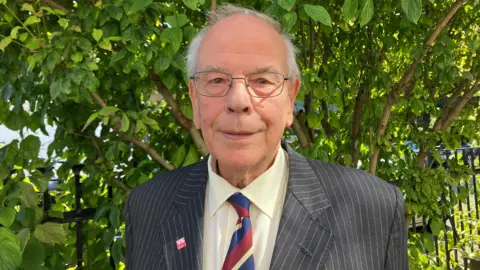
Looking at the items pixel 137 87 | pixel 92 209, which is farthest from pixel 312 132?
pixel 92 209

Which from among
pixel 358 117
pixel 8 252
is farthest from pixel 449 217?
pixel 8 252

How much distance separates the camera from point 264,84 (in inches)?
61.9

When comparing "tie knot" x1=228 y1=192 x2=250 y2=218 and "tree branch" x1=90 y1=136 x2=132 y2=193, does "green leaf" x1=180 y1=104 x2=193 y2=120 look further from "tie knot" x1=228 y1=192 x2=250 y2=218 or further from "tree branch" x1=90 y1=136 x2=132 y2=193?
"tie knot" x1=228 y1=192 x2=250 y2=218

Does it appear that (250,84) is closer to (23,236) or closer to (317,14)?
(317,14)

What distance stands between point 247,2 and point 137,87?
67 cm

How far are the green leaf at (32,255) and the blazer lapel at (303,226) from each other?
1.05m

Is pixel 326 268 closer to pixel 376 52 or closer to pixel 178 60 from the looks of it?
pixel 178 60

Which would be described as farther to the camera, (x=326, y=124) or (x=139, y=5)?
(x=326, y=124)

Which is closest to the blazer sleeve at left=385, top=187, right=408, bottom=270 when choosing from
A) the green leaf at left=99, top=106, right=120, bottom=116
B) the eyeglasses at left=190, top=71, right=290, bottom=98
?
the eyeglasses at left=190, top=71, right=290, bottom=98

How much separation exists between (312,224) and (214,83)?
0.55 m

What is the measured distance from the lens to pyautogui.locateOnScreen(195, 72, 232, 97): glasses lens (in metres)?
1.57

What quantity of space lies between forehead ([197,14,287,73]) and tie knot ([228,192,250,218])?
407mm

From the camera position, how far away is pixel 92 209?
2.85 m

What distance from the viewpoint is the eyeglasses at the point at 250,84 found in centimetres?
156
